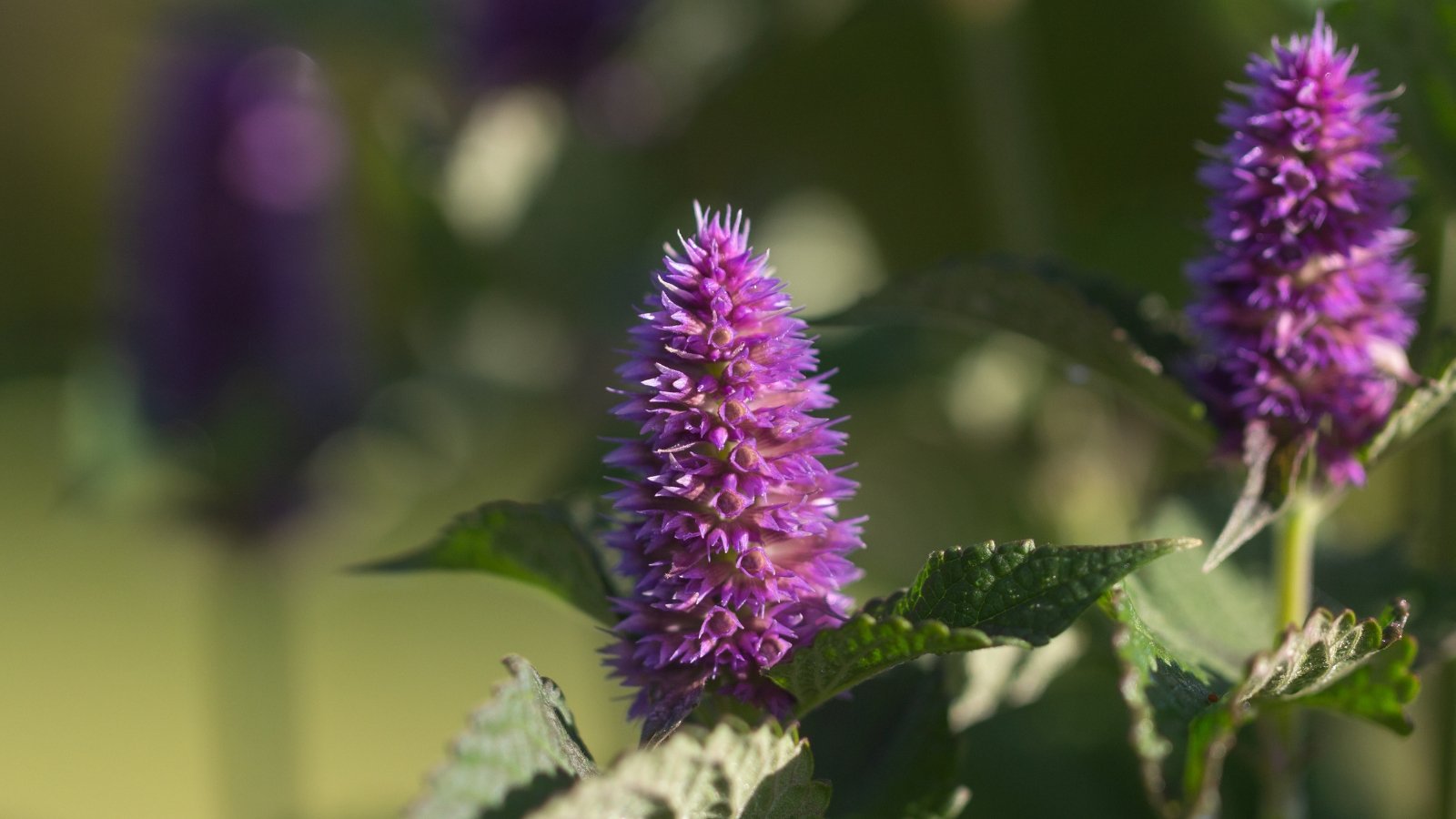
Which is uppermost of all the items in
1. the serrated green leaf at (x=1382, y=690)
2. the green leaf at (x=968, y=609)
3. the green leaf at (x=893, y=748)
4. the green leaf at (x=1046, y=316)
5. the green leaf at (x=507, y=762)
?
the green leaf at (x=1046, y=316)

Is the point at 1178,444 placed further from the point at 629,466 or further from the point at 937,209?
the point at 629,466

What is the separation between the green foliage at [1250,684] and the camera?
0.27 meters

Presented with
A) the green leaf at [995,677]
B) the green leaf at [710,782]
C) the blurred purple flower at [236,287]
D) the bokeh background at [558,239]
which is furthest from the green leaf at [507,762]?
the blurred purple flower at [236,287]

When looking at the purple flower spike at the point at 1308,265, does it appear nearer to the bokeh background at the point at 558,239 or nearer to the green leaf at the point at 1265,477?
the green leaf at the point at 1265,477

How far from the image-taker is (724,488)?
273 millimetres

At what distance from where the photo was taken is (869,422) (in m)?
0.76

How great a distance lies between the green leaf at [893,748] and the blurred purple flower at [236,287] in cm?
56

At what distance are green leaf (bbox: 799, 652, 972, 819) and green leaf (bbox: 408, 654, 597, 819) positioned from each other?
99 millimetres

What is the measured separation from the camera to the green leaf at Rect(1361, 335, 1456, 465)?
32 cm

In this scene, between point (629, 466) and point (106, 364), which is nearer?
point (629, 466)

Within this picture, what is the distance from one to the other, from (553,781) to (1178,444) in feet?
2.17

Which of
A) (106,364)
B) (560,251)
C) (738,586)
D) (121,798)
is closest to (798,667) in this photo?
(738,586)

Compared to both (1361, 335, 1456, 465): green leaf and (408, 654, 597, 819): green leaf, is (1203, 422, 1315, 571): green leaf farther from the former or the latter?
(408, 654, 597, 819): green leaf

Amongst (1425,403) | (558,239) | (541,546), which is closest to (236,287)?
(558,239)
